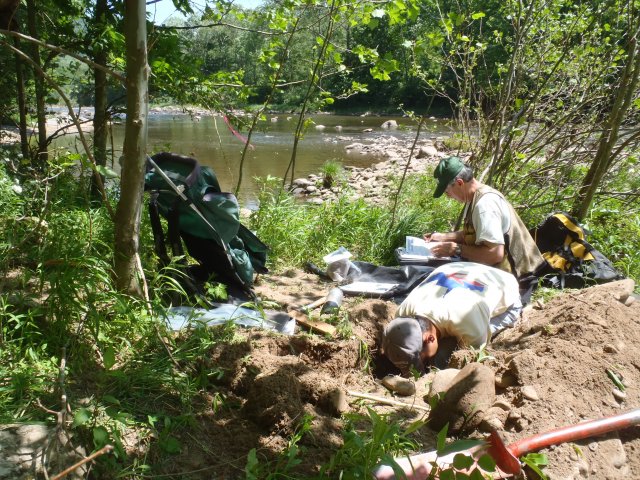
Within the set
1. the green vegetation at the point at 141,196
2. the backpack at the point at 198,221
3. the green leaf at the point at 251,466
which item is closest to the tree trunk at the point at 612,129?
the green vegetation at the point at 141,196

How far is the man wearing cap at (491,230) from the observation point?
3645 mm

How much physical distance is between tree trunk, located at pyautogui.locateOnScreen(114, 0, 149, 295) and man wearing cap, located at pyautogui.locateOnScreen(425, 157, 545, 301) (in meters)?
2.22

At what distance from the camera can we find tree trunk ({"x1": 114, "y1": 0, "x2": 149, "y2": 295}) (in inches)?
96.1

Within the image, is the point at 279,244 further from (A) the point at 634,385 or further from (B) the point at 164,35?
(A) the point at 634,385

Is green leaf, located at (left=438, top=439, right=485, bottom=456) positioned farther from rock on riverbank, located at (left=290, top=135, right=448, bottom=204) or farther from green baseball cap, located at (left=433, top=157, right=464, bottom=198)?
rock on riverbank, located at (left=290, top=135, right=448, bottom=204)

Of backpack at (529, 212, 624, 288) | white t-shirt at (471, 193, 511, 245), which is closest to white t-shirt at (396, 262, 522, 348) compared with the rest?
white t-shirt at (471, 193, 511, 245)

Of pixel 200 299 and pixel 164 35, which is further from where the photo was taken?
pixel 164 35

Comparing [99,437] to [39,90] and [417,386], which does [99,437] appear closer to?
[417,386]

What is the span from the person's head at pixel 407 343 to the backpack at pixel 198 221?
1.07 metres

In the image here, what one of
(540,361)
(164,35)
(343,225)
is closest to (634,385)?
(540,361)

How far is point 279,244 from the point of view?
4.83m

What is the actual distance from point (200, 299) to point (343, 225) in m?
2.69

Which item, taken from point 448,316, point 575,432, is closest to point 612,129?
point 448,316

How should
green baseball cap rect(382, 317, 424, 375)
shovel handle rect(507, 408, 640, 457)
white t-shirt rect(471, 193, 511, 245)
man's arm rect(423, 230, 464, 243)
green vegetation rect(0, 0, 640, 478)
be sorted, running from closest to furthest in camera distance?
shovel handle rect(507, 408, 640, 457), green vegetation rect(0, 0, 640, 478), green baseball cap rect(382, 317, 424, 375), white t-shirt rect(471, 193, 511, 245), man's arm rect(423, 230, 464, 243)
